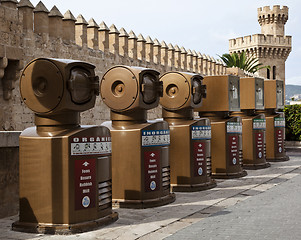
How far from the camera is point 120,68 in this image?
6.43 meters

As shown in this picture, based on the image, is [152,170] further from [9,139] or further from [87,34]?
[87,34]

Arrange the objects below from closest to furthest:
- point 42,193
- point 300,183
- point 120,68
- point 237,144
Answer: point 42,193
point 120,68
point 300,183
point 237,144

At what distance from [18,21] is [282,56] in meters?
45.1

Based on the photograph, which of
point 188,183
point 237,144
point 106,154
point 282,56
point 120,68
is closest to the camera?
point 106,154

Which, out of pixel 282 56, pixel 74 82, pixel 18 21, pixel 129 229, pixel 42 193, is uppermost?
pixel 282 56

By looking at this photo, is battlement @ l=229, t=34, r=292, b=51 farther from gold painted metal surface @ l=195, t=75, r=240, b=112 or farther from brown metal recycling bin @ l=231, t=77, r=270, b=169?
gold painted metal surface @ l=195, t=75, r=240, b=112

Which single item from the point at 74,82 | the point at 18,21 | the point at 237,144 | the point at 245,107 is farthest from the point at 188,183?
the point at 18,21

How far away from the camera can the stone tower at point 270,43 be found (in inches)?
2021

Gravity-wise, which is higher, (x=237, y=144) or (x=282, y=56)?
(x=282, y=56)

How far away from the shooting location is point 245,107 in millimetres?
11125

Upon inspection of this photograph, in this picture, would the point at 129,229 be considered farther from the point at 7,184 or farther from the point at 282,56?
the point at 282,56

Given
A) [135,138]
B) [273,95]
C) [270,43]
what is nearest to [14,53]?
[135,138]

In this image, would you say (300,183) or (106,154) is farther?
(300,183)

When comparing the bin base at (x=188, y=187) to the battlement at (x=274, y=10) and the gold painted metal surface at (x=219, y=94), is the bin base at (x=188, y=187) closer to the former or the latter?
the gold painted metal surface at (x=219, y=94)
